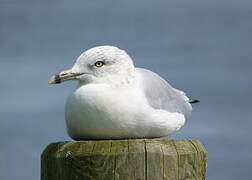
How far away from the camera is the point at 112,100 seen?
4598mm

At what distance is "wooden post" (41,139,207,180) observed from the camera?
13.3ft

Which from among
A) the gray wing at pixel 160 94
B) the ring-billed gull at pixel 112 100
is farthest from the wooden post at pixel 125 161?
the gray wing at pixel 160 94

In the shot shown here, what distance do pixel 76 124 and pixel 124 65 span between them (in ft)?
2.32

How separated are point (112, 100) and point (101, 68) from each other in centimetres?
36

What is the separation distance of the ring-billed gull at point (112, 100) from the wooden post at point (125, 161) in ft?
1.14

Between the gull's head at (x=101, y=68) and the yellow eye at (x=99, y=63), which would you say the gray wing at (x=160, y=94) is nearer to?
the gull's head at (x=101, y=68)

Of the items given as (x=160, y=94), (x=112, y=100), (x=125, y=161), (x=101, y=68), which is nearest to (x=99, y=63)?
(x=101, y=68)

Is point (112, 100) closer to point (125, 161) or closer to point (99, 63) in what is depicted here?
point (99, 63)

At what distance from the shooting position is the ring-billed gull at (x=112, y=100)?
457cm

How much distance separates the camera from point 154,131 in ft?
15.7

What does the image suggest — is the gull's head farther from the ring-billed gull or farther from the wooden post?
the wooden post

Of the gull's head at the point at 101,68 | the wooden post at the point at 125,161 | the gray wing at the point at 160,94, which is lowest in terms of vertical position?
the wooden post at the point at 125,161

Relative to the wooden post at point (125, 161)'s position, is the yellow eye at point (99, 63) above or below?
above

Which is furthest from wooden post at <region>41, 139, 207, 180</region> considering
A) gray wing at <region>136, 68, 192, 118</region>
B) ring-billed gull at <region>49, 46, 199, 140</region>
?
gray wing at <region>136, 68, 192, 118</region>
